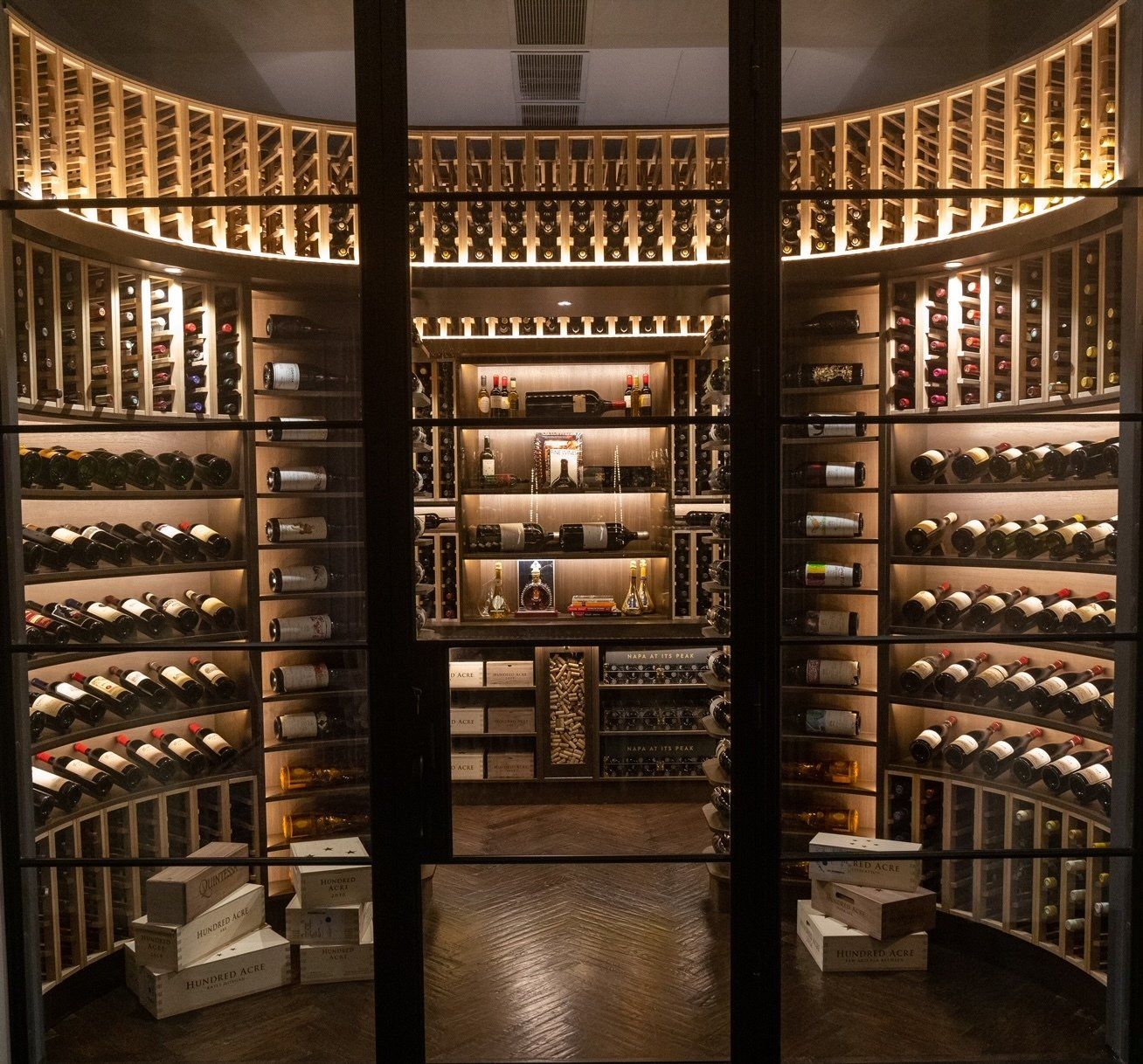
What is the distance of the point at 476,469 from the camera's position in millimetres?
2432

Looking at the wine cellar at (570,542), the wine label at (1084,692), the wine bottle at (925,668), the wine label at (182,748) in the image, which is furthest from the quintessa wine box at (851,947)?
the wine label at (182,748)

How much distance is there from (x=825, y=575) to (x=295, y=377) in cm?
168

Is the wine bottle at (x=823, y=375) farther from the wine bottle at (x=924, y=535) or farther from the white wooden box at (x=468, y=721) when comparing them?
the white wooden box at (x=468, y=721)

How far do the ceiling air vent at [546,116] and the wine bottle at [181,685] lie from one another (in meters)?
2.02

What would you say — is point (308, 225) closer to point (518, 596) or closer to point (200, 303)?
point (200, 303)

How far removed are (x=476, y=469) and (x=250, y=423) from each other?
668 millimetres

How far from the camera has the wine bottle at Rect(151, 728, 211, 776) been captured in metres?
2.48

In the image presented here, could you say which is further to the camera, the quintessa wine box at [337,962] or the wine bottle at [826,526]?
the quintessa wine box at [337,962]

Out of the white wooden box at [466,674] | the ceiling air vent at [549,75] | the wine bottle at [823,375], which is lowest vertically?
the white wooden box at [466,674]

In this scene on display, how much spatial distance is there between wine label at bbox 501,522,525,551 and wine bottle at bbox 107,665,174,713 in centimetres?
118

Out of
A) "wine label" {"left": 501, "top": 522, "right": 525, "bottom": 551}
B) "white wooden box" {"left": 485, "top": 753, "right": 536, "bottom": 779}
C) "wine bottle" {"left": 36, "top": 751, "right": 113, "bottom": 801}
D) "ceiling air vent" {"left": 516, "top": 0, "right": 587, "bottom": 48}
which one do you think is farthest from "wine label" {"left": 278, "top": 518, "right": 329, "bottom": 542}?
"ceiling air vent" {"left": 516, "top": 0, "right": 587, "bottom": 48}

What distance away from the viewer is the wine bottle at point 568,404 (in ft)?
7.66

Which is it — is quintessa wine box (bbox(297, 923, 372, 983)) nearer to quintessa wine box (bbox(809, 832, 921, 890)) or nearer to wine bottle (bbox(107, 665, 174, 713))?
wine bottle (bbox(107, 665, 174, 713))

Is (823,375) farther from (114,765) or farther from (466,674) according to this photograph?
(114,765)
